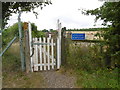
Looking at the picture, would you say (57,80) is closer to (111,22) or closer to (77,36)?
(77,36)

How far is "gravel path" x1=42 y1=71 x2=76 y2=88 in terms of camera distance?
4.27 meters

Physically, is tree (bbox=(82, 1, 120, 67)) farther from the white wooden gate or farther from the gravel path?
the gravel path

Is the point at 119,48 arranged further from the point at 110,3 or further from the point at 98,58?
the point at 110,3

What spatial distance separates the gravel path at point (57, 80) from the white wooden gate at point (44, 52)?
0.47 metres

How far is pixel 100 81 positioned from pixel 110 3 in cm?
261

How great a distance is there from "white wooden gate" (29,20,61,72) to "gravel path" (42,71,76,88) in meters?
0.47

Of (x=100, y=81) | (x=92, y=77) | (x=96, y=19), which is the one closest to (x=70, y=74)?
(x=92, y=77)

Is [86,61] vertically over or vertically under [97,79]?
over

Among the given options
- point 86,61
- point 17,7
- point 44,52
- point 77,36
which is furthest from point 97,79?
point 17,7

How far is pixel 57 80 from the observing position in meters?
4.62

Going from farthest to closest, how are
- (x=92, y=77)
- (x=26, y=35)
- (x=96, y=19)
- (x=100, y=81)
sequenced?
1. (x=96, y=19)
2. (x=26, y=35)
3. (x=92, y=77)
4. (x=100, y=81)

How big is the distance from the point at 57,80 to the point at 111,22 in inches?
112

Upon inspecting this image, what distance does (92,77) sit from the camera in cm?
479

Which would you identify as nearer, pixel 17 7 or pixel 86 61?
pixel 86 61
